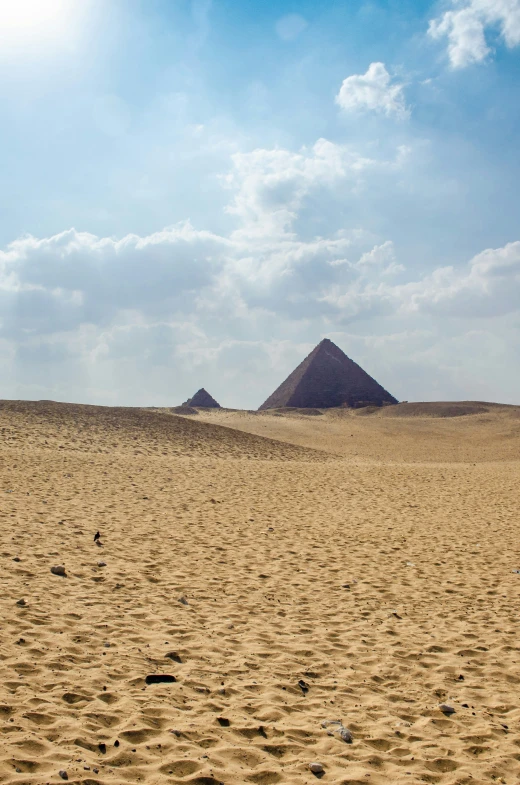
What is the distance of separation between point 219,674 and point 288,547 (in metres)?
4.88

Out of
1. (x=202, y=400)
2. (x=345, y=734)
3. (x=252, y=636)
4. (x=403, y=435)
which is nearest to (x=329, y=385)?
(x=202, y=400)

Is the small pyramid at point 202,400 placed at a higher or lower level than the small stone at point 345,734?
higher

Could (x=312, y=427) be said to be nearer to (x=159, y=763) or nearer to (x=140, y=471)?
(x=140, y=471)

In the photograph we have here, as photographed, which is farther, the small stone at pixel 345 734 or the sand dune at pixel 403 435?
the sand dune at pixel 403 435

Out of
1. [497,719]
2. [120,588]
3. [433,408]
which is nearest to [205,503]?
[120,588]

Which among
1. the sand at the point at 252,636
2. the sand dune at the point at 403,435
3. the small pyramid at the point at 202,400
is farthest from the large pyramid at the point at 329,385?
the sand at the point at 252,636

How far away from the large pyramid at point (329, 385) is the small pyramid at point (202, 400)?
28.9ft

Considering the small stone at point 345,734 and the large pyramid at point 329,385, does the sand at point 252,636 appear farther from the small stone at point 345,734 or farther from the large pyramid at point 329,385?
the large pyramid at point 329,385

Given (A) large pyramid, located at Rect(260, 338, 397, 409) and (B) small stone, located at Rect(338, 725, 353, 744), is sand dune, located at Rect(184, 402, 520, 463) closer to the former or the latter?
(A) large pyramid, located at Rect(260, 338, 397, 409)

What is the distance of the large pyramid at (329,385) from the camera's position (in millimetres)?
76438

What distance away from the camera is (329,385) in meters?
78.2

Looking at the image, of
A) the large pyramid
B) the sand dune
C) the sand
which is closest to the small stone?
the sand

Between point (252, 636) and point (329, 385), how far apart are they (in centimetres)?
7342

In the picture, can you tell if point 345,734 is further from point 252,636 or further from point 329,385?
point 329,385
